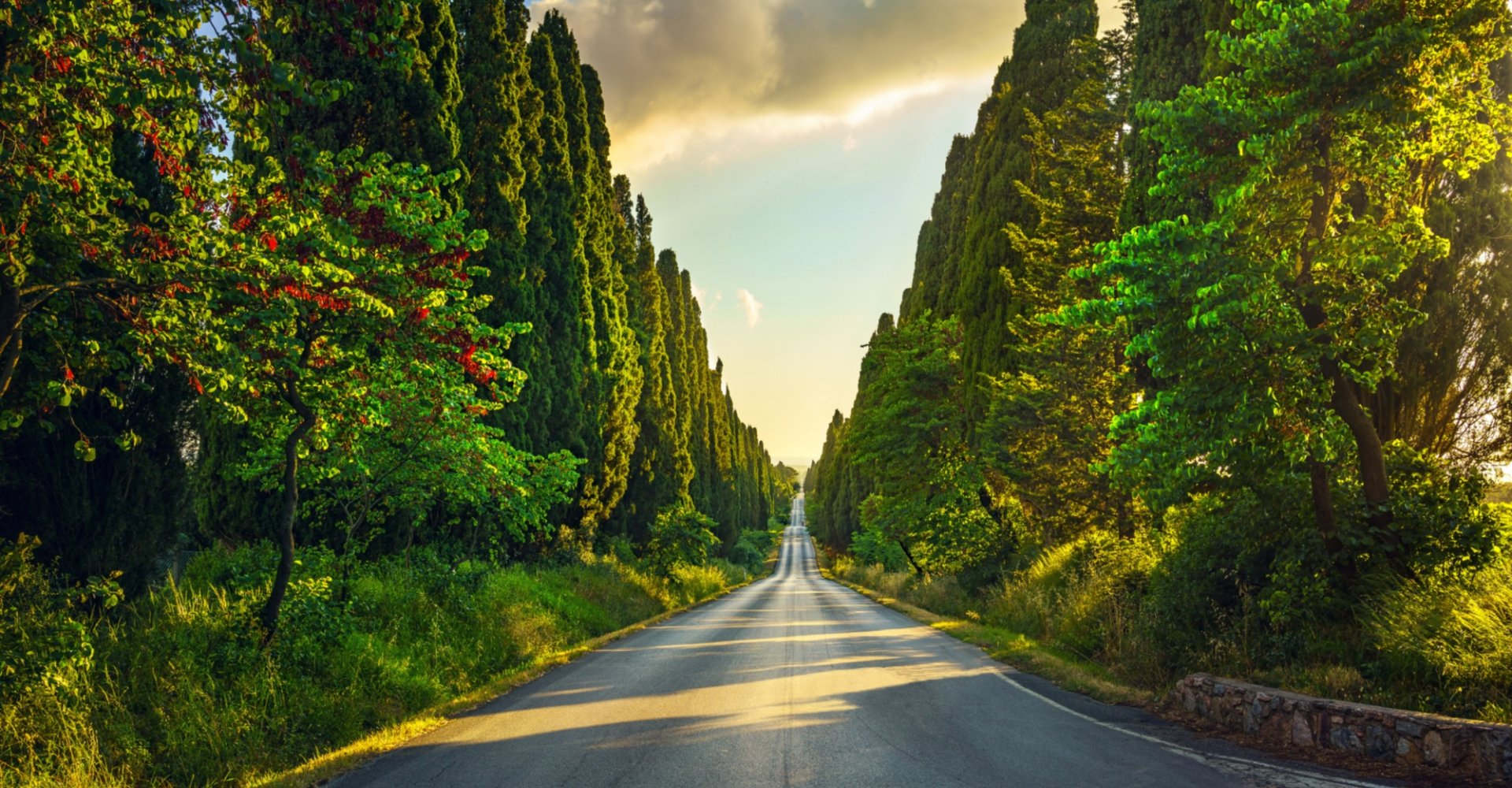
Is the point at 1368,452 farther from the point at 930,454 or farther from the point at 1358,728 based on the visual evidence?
the point at 930,454

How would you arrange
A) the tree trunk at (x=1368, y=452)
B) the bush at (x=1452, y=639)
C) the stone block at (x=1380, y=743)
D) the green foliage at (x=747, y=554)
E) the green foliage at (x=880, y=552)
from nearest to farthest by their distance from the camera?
the stone block at (x=1380, y=743) < the bush at (x=1452, y=639) < the tree trunk at (x=1368, y=452) < the green foliage at (x=880, y=552) < the green foliage at (x=747, y=554)

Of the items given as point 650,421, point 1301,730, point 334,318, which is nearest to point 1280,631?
point 1301,730

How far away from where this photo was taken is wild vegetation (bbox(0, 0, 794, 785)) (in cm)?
464

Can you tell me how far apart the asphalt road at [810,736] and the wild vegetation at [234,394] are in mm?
1515

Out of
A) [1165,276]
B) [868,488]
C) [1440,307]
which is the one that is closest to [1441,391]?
[1440,307]

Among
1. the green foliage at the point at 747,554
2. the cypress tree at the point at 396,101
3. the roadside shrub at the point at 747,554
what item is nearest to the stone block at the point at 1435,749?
the cypress tree at the point at 396,101

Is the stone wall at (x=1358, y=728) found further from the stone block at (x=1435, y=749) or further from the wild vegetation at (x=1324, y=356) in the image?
the wild vegetation at (x=1324, y=356)

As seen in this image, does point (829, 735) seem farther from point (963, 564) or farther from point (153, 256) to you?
point (963, 564)

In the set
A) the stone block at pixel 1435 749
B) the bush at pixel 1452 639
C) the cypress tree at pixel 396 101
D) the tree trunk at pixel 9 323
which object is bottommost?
the stone block at pixel 1435 749

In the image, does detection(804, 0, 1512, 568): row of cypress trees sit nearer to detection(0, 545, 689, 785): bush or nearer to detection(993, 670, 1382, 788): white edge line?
detection(993, 670, 1382, 788): white edge line

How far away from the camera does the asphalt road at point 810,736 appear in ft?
19.0

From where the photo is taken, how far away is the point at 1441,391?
9367 mm

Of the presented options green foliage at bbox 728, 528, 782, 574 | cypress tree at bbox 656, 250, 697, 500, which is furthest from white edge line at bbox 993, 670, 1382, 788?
green foliage at bbox 728, 528, 782, 574

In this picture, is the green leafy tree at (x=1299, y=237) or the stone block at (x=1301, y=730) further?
the green leafy tree at (x=1299, y=237)
